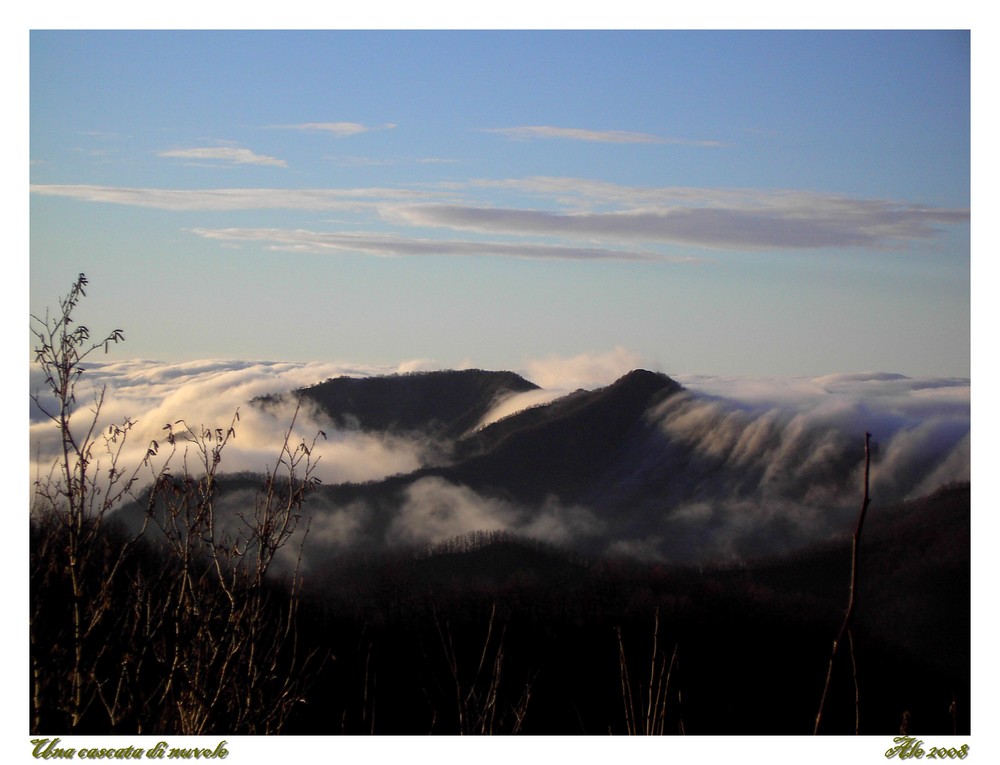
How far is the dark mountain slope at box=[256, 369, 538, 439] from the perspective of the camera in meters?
17.8

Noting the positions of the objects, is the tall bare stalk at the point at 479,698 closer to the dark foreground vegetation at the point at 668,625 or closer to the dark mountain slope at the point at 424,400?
the dark foreground vegetation at the point at 668,625

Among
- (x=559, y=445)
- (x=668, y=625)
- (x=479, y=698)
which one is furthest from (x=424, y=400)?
(x=479, y=698)

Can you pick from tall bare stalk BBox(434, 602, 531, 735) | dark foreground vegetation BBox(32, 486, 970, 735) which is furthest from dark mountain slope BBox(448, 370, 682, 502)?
tall bare stalk BBox(434, 602, 531, 735)

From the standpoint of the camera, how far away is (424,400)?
1853cm

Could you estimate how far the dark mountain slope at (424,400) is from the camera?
17766 mm

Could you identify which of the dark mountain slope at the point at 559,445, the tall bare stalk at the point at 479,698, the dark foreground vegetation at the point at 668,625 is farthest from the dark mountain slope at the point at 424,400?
the tall bare stalk at the point at 479,698

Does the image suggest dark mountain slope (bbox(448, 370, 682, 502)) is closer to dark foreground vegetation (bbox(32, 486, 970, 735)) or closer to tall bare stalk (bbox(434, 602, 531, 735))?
dark foreground vegetation (bbox(32, 486, 970, 735))

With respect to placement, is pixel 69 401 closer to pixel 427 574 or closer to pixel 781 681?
pixel 427 574

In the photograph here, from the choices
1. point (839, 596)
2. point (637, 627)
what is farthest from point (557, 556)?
point (839, 596)

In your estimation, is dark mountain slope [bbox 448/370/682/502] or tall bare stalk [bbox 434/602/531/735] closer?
tall bare stalk [bbox 434/602/531/735]

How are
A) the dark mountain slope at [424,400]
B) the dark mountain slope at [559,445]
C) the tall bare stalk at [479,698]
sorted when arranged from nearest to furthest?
the tall bare stalk at [479,698] < the dark mountain slope at [424,400] < the dark mountain slope at [559,445]

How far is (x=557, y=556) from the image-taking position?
17.0 metres

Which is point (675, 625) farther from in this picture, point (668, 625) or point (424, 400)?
point (424, 400)

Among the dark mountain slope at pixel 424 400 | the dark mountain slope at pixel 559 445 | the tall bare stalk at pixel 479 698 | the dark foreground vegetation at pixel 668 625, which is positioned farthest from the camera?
the dark mountain slope at pixel 559 445
